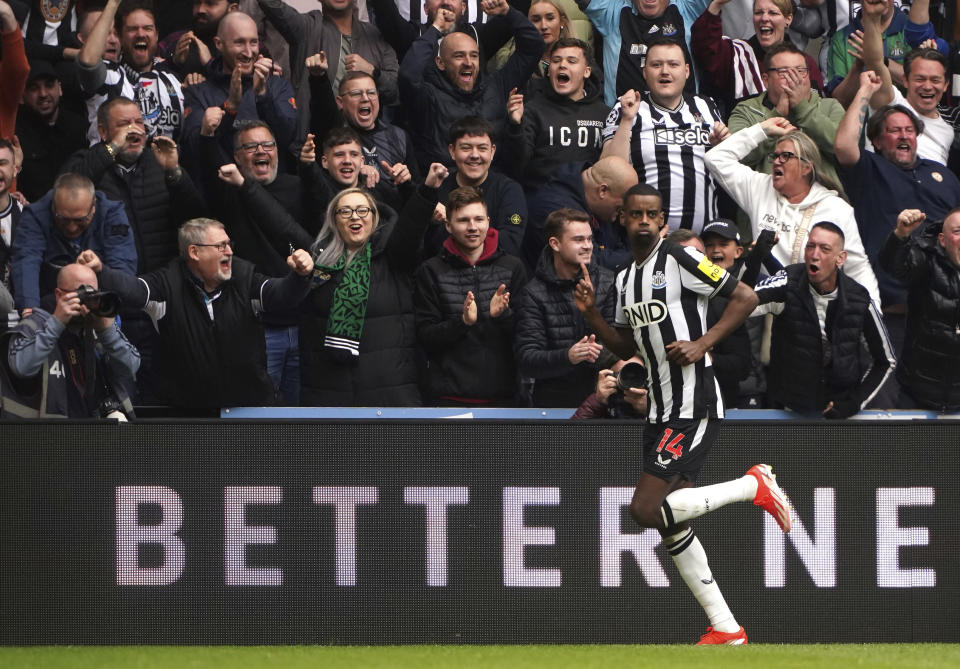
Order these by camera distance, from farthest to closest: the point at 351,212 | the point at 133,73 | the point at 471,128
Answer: the point at 133,73 → the point at 471,128 → the point at 351,212

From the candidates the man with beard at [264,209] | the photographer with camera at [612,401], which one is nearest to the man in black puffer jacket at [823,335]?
the photographer with camera at [612,401]

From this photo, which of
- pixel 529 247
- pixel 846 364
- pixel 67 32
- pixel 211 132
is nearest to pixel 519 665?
pixel 846 364

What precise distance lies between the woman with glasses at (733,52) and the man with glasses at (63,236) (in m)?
4.59

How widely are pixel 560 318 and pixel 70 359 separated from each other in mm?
2812

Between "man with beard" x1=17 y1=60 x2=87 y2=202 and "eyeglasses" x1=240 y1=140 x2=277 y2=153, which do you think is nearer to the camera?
"eyeglasses" x1=240 y1=140 x2=277 y2=153

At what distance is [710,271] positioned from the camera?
679 cm

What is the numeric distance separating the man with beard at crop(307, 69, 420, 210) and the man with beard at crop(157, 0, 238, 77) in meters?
1.12

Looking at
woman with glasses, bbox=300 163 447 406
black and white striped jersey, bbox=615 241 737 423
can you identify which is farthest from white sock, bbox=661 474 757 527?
woman with glasses, bbox=300 163 447 406

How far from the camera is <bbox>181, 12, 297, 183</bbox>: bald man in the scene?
9.63 metres

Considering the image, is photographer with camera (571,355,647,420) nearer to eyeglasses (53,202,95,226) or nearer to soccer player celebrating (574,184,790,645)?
soccer player celebrating (574,184,790,645)

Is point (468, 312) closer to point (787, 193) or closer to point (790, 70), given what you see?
point (787, 193)

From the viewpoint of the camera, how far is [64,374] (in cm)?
777

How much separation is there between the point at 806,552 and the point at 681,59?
387 centimetres

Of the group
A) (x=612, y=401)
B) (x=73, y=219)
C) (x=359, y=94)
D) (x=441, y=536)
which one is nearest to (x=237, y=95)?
(x=359, y=94)
